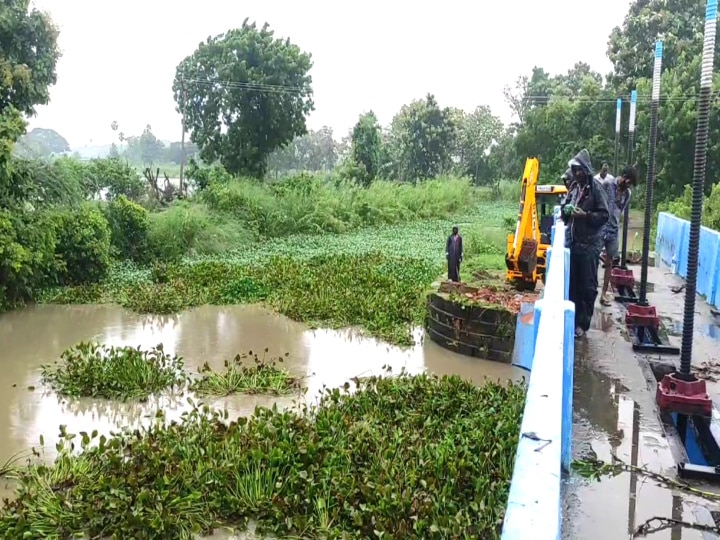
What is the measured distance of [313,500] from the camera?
4.79m

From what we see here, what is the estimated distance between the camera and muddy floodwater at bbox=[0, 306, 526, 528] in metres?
7.21

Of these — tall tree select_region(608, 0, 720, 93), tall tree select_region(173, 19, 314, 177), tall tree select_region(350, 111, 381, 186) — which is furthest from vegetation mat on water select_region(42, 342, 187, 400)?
tall tree select_region(608, 0, 720, 93)

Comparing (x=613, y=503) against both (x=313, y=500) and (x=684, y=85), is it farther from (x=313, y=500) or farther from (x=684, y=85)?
(x=684, y=85)

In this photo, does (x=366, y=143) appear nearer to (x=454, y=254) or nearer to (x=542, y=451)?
(x=454, y=254)

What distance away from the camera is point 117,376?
7855mm

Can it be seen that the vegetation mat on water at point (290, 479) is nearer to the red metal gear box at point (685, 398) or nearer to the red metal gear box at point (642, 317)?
the red metal gear box at point (685, 398)

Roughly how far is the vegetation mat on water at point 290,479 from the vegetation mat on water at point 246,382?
1.36 metres

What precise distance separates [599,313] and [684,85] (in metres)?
21.3

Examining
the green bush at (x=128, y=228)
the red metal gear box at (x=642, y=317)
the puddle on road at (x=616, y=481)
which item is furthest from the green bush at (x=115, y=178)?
the puddle on road at (x=616, y=481)

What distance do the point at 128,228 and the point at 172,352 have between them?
8615 millimetres

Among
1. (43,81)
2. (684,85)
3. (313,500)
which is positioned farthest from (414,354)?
(684,85)

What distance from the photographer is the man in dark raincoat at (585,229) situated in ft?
23.1

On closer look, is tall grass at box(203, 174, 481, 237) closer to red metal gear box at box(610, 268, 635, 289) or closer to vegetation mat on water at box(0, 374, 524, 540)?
red metal gear box at box(610, 268, 635, 289)

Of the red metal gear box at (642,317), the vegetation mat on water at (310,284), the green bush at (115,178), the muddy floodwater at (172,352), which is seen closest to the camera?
the muddy floodwater at (172,352)
